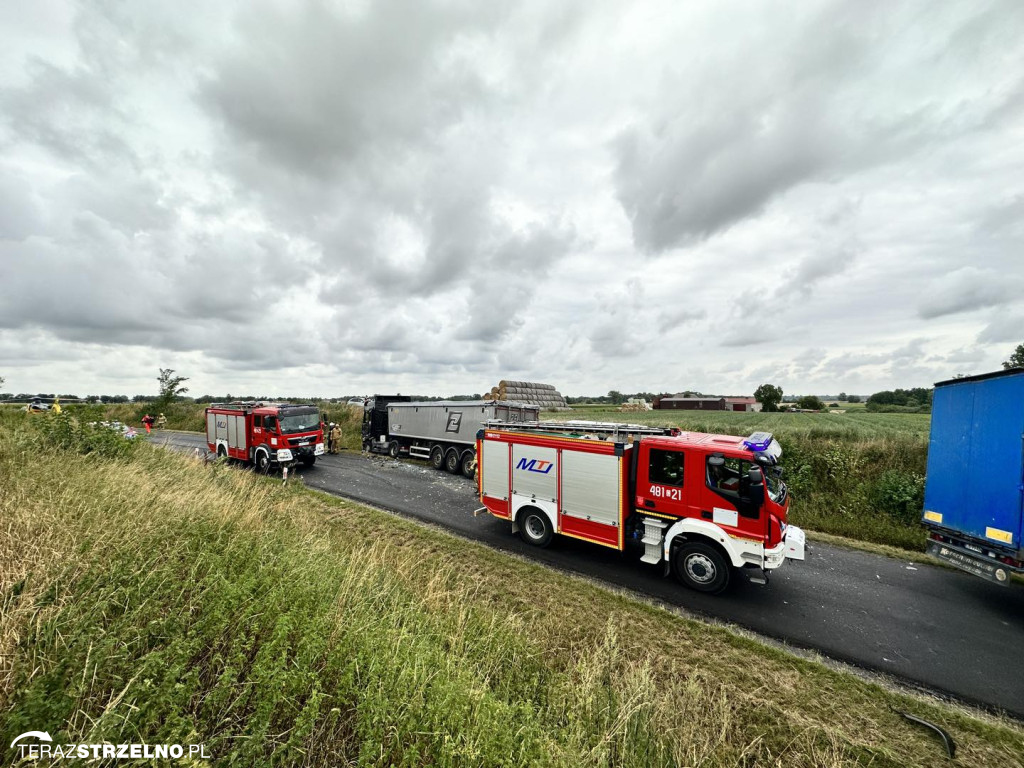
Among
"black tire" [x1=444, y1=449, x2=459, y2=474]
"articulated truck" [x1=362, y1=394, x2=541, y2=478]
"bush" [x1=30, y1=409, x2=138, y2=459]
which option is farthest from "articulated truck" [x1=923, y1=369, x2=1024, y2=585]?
"bush" [x1=30, y1=409, x2=138, y2=459]

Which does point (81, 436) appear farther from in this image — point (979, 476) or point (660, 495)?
point (979, 476)

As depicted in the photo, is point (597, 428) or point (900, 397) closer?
point (597, 428)

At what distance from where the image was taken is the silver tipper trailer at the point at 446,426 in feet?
53.8

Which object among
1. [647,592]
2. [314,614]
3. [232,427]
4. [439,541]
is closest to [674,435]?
[647,592]

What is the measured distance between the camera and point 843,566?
7957 millimetres

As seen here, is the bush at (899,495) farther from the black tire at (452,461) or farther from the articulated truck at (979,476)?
the black tire at (452,461)

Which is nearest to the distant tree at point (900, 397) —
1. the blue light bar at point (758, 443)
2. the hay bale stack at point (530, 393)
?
the hay bale stack at point (530, 393)

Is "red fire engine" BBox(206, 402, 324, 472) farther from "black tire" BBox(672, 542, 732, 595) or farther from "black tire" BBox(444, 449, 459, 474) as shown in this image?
"black tire" BBox(672, 542, 732, 595)

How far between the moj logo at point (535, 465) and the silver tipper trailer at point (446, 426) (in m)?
6.30

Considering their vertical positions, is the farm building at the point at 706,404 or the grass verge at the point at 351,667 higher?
the grass verge at the point at 351,667

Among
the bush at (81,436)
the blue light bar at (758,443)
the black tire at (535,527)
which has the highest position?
the blue light bar at (758,443)

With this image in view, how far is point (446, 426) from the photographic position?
1773 centimetres

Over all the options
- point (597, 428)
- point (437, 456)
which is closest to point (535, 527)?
point (597, 428)

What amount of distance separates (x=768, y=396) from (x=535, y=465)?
253 feet
